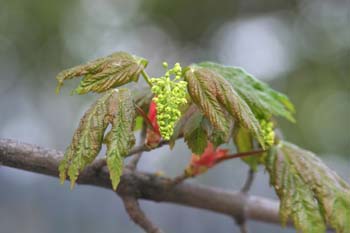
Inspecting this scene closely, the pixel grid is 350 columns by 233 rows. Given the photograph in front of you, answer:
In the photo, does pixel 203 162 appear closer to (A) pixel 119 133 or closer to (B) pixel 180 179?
(B) pixel 180 179

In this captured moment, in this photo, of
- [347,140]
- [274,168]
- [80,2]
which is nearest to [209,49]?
[80,2]

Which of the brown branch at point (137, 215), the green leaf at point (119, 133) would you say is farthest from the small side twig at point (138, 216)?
the green leaf at point (119, 133)

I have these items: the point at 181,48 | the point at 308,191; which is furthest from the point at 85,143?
the point at 181,48

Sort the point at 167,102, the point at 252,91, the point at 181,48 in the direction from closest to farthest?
1. the point at 167,102
2. the point at 252,91
3. the point at 181,48

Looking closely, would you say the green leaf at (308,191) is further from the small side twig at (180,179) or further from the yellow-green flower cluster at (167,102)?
the yellow-green flower cluster at (167,102)

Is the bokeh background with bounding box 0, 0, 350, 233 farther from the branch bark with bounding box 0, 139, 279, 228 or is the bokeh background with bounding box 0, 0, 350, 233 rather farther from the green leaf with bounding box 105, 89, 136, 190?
the green leaf with bounding box 105, 89, 136, 190

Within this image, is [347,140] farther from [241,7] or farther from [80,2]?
[80,2]

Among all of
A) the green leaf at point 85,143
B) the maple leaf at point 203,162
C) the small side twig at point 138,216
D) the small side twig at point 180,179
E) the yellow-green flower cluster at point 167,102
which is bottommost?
the small side twig at point 138,216
